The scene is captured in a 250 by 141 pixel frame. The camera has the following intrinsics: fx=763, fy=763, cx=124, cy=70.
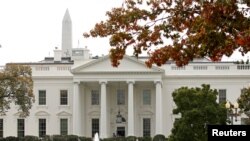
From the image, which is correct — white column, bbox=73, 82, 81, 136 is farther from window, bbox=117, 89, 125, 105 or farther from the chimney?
the chimney

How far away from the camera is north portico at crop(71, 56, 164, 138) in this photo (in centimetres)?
7300

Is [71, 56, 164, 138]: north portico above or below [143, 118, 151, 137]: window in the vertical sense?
above

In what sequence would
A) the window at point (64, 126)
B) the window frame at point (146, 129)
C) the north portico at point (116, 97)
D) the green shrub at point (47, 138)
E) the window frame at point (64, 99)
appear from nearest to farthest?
1. the green shrub at point (47, 138)
2. the north portico at point (116, 97)
3. the window frame at point (146, 129)
4. the window at point (64, 126)
5. the window frame at point (64, 99)

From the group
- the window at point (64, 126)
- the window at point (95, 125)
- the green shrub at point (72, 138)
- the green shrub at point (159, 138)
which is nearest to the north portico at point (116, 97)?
Answer: the window at point (95, 125)

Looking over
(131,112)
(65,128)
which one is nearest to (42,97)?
(65,128)

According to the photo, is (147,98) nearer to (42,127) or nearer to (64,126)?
(64,126)

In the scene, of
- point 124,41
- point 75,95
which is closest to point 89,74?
point 75,95

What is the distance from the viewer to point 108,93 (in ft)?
249

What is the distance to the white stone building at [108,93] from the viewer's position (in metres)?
73.5

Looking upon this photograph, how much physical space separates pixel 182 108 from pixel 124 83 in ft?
80.3

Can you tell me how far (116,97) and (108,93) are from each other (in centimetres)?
97

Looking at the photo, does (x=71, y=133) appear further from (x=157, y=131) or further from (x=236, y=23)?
(x=236, y=23)

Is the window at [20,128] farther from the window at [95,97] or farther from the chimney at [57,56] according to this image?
the chimney at [57,56]

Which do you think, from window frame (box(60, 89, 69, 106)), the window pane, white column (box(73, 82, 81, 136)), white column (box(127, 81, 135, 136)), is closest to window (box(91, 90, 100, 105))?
window frame (box(60, 89, 69, 106))
